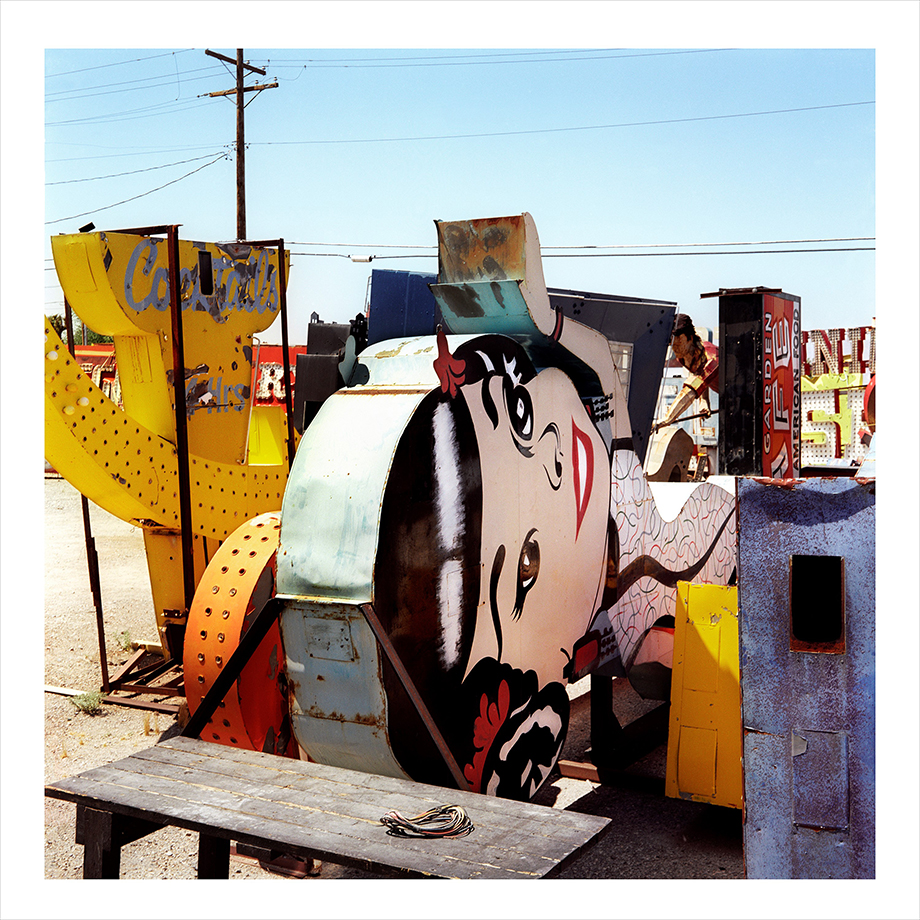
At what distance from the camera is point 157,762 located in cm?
339

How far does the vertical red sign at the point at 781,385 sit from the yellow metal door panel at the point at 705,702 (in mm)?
1099

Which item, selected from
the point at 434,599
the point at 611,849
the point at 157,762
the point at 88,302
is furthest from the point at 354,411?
the point at 88,302

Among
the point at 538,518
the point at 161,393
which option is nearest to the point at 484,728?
the point at 538,518

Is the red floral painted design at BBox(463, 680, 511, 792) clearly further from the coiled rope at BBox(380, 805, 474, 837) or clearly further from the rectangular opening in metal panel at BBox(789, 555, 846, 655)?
the rectangular opening in metal panel at BBox(789, 555, 846, 655)

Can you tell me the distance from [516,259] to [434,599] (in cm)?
140

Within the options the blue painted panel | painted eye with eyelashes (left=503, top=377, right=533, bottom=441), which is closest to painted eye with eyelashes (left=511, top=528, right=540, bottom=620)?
painted eye with eyelashes (left=503, top=377, right=533, bottom=441)

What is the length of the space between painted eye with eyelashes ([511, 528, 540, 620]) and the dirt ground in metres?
1.10

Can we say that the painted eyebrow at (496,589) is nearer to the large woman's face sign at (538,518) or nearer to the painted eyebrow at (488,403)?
the large woman's face sign at (538,518)

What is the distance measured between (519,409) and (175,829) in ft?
9.06

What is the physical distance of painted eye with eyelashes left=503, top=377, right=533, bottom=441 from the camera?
4.21 meters

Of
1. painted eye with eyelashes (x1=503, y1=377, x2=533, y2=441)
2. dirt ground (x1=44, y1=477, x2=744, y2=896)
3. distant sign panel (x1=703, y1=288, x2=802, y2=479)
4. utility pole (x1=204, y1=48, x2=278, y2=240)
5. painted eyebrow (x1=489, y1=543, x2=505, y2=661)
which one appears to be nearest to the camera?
painted eyebrow (x1=489, y1=543, x2=505, y2=661)

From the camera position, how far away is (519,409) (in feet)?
14.1

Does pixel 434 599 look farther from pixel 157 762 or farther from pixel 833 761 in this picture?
pixel 833 761

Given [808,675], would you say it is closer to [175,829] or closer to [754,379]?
[754,379]
